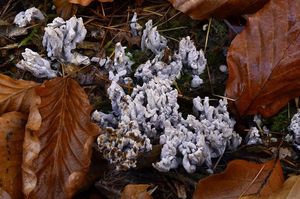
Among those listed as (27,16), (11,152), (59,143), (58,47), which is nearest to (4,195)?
(11,152)

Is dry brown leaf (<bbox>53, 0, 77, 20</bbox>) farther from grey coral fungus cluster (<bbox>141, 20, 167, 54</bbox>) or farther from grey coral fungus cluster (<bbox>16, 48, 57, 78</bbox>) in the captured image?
grey coral fungus cluster (<bbox>141, 20, 167, 54</bbox>)

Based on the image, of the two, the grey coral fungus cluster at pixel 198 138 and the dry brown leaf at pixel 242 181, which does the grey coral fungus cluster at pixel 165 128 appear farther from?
the dry brown leaf at pixel 242 181

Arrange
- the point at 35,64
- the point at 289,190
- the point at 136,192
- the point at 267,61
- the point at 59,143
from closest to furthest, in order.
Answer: the point at 289,190
the point at 136,192
the point at 59,143
the point at 267,61
the point at 35,64

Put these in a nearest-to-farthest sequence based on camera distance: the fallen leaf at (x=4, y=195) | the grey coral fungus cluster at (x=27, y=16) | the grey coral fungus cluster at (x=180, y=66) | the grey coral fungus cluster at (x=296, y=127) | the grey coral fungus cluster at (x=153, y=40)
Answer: the fallen leaf at (x=4, y=195) → the grey coral fungus cluster at (x=296, y=127) → the grey coral fungus cluster at (x=180, y=66) → the grey coral fungus cluster at (x=153, y=40) → the grey coral fungus cluster at (x=27, y=16)

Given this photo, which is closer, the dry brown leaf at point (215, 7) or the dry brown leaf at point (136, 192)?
the dry brown leaf at point (136, 192)

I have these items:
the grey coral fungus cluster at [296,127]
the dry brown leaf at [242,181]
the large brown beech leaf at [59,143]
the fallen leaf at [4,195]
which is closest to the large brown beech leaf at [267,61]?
the grey coral fungus cluster at [296,127]

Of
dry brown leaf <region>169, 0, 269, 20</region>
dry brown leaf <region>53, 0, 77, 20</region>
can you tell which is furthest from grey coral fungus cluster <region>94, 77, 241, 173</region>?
dry brown leaf <region>53, 0, 77, 20</region>

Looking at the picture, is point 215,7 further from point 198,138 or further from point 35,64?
point 35,64

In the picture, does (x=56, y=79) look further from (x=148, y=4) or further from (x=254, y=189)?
(x=254, y=189)

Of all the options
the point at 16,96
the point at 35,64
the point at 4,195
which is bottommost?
the point at 4,195
